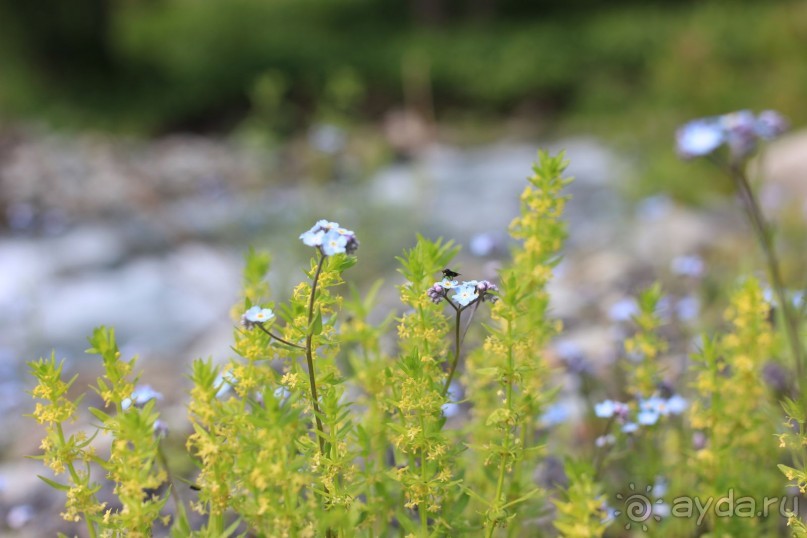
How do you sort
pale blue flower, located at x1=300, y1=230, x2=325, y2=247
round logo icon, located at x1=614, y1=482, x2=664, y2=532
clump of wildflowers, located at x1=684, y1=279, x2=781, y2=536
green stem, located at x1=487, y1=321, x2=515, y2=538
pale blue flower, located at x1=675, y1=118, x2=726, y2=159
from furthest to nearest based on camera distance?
pale blue flower, located at x1=675, y1=118, x2=726, y2=159
round logo icon, located at x1=614, y1=482, x2=664, y2=532
clump of wildflowers, located at x1=684, y1=279, x2=781, y2=536
green stem, located at x1=487, y1=321, x2=515, y2=538
pale blue flower, located at x1=300, y1=230, x2=325, y2=247

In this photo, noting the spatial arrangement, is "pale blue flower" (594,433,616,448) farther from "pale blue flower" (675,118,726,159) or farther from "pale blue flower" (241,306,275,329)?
"pale blue flower" (241,306,275,329)

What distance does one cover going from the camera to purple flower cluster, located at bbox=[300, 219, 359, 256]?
115 cm

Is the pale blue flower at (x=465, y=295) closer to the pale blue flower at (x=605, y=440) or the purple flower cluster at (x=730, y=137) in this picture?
the pale blue flower at (x=605, y=440)

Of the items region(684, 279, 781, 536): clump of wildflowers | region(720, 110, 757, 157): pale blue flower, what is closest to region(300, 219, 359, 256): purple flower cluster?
region(684, 279, 781, 536): clump of wildflowers

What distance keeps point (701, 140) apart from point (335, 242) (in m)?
1.18

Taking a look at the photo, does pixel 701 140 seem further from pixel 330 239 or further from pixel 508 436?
pixel 330 239

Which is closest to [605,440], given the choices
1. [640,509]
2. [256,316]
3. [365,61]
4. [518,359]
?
[640,509]

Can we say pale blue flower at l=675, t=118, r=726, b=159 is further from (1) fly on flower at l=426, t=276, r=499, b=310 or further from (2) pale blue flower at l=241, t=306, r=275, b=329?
(2) pale blue flower at l=241, t=306, r=275, b=329

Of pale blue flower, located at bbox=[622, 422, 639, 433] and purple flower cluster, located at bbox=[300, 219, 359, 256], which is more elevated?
purple flower cluster, located at bbox=[300, 219, 359, 256]

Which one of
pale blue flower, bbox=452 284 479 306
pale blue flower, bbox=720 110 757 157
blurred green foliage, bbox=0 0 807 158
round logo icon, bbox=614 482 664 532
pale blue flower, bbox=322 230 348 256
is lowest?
round logo icon, bbox=614 482 664 532

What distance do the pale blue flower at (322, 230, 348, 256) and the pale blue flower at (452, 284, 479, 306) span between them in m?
0.18

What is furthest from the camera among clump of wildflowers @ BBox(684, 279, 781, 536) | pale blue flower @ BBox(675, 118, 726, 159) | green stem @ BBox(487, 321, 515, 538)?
pale blue flower @ BBox(675, 118, 726, 159)

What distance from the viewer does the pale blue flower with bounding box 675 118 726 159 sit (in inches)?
77.0

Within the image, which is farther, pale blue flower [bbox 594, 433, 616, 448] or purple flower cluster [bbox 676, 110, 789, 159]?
purple flower cluster [bbox 676, 110, 789, 159]
